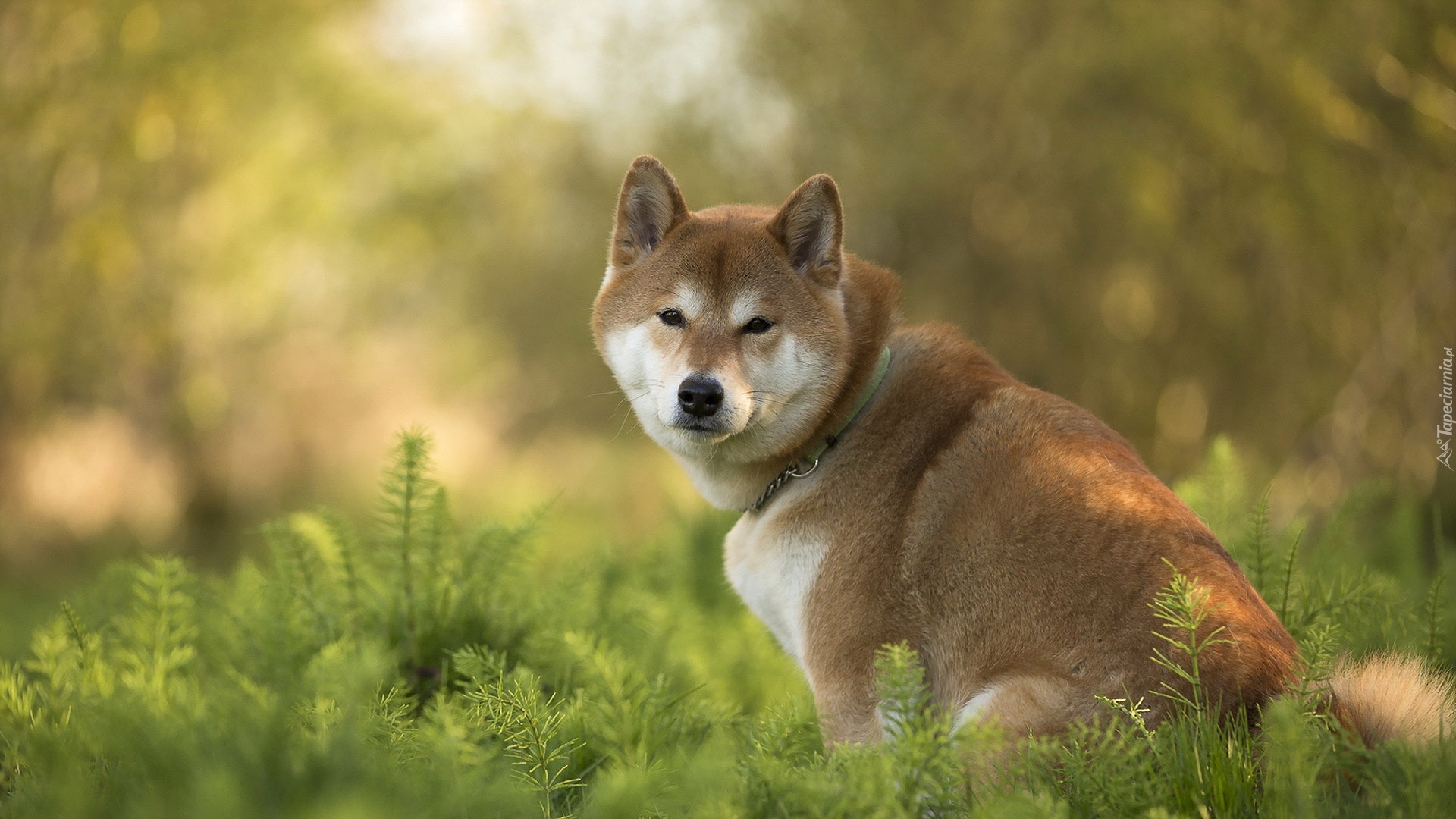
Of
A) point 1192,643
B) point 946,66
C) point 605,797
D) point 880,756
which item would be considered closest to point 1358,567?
point 1192,643

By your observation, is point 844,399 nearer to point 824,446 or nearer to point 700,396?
point 824,446

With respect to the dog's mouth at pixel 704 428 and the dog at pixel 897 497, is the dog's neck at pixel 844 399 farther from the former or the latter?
the dog's mouth at pixel 704 428

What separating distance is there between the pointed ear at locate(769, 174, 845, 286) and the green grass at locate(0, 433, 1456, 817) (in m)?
1.46

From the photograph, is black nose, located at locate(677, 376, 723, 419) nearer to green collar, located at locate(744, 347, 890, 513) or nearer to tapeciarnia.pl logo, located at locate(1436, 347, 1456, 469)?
green collar, located at locate(744, 347, 890, 513)

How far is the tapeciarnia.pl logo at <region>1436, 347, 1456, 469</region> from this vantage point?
5.64 m

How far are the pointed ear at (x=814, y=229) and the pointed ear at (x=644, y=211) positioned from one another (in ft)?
1.33

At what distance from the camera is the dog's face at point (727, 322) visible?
11.5 ft

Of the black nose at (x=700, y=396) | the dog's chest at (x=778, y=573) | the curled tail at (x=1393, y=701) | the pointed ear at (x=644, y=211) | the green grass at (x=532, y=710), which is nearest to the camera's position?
the green grass at (x=532, y=710)

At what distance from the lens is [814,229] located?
3.72 metres

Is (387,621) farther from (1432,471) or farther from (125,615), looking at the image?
(1432,471)

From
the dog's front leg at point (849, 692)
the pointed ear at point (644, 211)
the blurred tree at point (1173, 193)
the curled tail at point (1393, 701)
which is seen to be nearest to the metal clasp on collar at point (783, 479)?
the dog's front leg at point (849, 692)

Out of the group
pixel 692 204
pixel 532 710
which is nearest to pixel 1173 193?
pixel 692 204

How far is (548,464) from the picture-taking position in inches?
704

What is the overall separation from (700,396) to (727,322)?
0.39 metres
